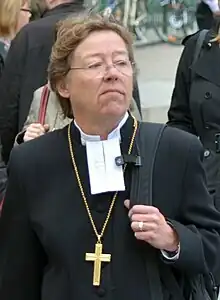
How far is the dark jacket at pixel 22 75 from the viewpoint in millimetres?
4242

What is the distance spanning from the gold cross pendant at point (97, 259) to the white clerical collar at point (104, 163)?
17 centimetres

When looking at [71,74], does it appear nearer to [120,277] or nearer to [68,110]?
[68,110]

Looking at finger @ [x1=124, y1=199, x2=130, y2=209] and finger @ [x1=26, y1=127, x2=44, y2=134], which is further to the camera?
finger @ [x1=26, y1=127, x2=44, y2=134]

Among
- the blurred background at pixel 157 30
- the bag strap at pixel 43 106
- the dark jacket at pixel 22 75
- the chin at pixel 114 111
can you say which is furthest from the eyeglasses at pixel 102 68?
the blurred background at pixel 157 30

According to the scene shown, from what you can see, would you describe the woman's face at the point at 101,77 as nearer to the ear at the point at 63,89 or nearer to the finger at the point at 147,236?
the ear at the point at 63,89

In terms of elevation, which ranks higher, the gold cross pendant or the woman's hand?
the woman's hand

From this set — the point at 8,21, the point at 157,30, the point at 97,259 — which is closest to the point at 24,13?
the point at 8,21

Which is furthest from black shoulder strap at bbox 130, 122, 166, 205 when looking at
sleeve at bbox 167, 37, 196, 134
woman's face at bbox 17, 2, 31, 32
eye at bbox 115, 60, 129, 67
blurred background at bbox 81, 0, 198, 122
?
blurred background at bbox 81, 0, 198, 122

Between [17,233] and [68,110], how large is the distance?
1.43 feet

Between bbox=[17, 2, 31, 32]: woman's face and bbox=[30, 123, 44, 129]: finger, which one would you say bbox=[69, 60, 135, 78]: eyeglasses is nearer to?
bbox=[30, 123, 44, 129]: finger

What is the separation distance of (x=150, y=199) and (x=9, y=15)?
2632mm

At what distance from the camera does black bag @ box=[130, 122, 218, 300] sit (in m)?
2.48

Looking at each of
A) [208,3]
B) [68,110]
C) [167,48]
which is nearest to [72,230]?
[68,110]

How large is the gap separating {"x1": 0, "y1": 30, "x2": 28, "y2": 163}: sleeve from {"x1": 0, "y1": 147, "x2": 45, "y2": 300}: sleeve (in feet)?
5.18
